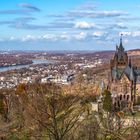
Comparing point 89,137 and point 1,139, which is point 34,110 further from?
point 1,139

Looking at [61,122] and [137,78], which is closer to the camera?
[61,122]

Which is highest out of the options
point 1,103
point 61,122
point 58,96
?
point 58,96

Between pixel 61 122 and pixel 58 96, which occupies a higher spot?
pixel 58 96

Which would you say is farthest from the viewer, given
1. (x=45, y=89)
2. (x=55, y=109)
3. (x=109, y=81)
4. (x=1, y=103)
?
(x=109, y=81)

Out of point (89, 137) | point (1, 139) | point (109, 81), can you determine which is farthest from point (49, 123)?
point (109, 81)

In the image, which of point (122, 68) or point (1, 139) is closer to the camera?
point (1, 139)

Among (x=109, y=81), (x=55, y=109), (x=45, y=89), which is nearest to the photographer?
(x=55, y=109)

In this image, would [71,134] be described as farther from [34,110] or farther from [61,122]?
[34,110]

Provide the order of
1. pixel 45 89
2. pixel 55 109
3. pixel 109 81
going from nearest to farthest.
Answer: pixel 55 109 → pixel 45 89 → pixel 109 81

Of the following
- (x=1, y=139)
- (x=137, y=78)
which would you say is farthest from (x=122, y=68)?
(x=1, y=139)
